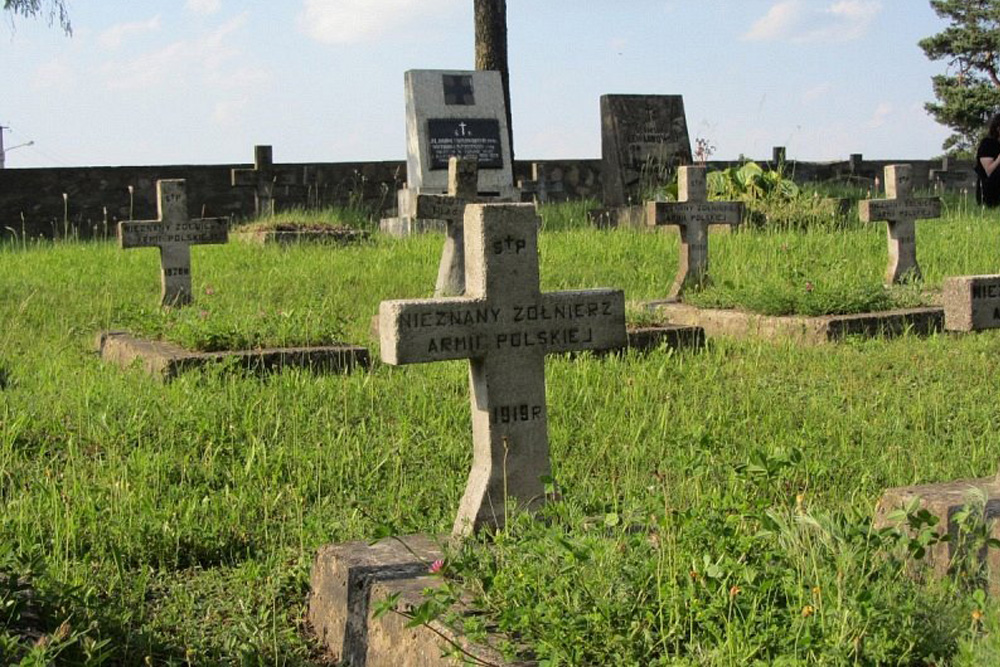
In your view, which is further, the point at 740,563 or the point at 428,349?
the point at 428,349

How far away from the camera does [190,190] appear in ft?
63.8

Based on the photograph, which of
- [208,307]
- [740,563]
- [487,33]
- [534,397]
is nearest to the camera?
[740,563]

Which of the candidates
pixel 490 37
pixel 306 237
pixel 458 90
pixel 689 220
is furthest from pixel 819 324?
pixel 490 37

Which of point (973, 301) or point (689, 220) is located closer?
point (973, 301)

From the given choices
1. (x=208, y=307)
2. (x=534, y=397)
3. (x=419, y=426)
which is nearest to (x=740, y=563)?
(x=534, y=397)

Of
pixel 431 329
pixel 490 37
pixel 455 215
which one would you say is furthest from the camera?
pixel 490 37

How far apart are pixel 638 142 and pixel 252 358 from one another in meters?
11.6

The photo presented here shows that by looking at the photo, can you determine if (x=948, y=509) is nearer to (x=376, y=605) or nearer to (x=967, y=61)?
(x=376, y=605)

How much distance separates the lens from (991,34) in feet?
115

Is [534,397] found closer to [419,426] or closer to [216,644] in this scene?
[216,644]

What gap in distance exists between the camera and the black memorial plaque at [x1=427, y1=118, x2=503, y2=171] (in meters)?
16.0

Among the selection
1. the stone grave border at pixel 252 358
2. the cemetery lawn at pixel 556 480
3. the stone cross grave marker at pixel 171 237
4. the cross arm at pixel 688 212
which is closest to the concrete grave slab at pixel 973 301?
the cemetery lawn at pixel 556 480

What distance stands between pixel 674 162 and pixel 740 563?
15.3m

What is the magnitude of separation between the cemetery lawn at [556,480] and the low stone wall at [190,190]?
9161 mm
